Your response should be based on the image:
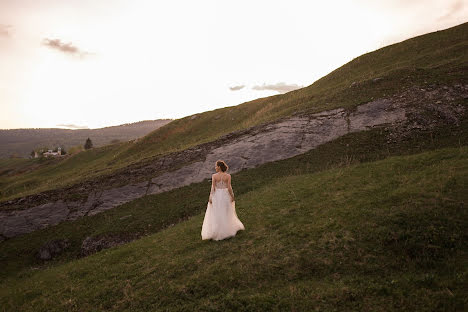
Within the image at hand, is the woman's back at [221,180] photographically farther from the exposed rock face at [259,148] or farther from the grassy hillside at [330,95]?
the grassy hillside at [330,95]

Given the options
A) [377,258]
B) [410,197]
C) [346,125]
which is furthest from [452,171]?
[346,125]

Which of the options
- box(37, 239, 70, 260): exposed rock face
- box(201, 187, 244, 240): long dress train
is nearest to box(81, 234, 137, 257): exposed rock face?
box(37, 239, 70, 260): exposed rock face

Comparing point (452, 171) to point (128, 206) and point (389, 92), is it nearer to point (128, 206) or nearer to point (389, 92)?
point (389, 92)

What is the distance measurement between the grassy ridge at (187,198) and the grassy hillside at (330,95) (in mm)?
8921

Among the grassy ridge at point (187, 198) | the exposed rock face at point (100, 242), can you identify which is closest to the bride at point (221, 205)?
the grassy ridge at point (187, 198)

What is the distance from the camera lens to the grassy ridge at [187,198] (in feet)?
63.6

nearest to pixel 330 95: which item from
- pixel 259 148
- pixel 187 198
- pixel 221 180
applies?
pixel 259 148

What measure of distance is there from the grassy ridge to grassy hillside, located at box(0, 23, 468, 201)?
351 inches

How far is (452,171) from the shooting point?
13.8m

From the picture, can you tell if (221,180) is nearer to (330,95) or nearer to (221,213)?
(221,213)

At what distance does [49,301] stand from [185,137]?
1609 inches

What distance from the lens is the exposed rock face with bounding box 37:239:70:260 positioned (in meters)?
19.2

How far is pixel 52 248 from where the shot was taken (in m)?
19.6

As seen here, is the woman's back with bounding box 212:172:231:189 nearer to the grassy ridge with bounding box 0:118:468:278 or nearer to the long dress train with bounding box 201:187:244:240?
the long dress train with bounding box 201:187:244:240
